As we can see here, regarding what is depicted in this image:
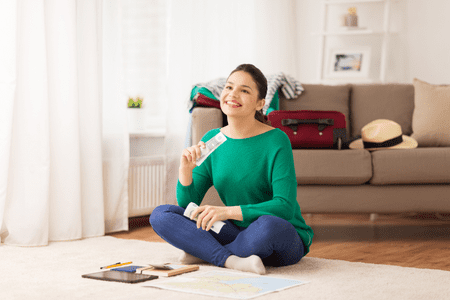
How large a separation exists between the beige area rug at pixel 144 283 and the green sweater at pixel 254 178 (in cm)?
19

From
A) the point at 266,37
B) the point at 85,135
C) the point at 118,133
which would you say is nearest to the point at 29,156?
the point at 85,135

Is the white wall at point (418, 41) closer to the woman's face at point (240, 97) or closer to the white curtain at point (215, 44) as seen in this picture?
the white curtain at point (215, 44)

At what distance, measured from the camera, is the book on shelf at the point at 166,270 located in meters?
1.62

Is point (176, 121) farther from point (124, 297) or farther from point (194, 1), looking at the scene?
point (124, 297)

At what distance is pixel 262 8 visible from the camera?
400 cm

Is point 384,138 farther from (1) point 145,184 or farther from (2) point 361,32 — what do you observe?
(2) point 361,32

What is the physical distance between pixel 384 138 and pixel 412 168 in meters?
0.26

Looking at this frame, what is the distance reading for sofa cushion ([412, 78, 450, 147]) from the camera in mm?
2820

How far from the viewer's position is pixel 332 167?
93.4 inches

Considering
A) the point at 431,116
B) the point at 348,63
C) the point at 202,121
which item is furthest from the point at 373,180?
the point at 348,63

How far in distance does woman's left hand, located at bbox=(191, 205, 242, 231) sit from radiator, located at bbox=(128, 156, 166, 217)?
4.70ft

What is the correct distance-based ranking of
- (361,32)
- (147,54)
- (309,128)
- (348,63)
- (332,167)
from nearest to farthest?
1. (332,167)
2. (309,128)
3. (147,54)
4. (361,32)
5. (348,63)

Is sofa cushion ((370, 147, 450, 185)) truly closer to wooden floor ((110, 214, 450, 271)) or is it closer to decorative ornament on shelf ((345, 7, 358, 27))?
wooden floor ((110, 214, 450, 271))

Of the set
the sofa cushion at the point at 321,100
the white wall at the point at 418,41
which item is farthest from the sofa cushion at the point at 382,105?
the white wall at the point at 418,41
